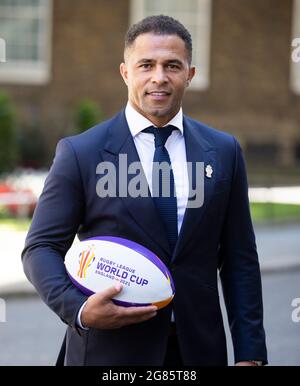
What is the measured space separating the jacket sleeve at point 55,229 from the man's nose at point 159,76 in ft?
1.29

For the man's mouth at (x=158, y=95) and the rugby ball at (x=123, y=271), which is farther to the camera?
the man's mouth at (x=158, y=95)

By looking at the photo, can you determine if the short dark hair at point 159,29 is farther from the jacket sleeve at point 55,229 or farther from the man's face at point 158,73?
the jacket sleeve at point 55,229

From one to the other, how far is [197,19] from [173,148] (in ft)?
78.3

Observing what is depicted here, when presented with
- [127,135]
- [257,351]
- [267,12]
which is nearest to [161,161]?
[127,135]

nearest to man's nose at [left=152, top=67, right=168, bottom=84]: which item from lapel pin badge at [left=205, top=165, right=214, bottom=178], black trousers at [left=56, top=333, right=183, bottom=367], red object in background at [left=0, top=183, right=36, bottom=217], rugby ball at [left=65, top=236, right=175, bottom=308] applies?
lapel pin badge at [left=205, top=165, right=214, bottom=178]

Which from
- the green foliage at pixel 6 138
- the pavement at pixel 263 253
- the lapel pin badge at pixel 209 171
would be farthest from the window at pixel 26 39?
the lapel pin badge at pixel 209 171

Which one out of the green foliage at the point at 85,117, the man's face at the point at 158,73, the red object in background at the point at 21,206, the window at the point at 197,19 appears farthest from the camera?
the window at the point at 197,19

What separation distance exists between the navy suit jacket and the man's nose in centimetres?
24

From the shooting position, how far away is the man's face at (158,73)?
3277mm

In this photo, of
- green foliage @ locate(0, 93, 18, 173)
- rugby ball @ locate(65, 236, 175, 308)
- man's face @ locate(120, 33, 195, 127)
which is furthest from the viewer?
green foliage @ locate(0, 93, 18, 173)

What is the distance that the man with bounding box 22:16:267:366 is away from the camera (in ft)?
10.6

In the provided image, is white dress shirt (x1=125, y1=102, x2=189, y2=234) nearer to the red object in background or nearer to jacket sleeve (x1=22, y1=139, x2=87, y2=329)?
jacket sleeve (x1=22, y1=139, x2=87, y2=329)

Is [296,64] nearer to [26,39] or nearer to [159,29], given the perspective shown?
[26,39]

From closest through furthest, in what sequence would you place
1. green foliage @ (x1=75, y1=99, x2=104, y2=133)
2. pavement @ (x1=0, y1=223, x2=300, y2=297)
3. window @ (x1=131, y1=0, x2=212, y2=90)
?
1. pavement @ (x1=0, y1=223, x2=300, y2=297)
2. green foliage @ (x1=75, y1=99, x2=104, y2=133)
3. window @ (x1=131, y1=0, x2=212, y2=90)
